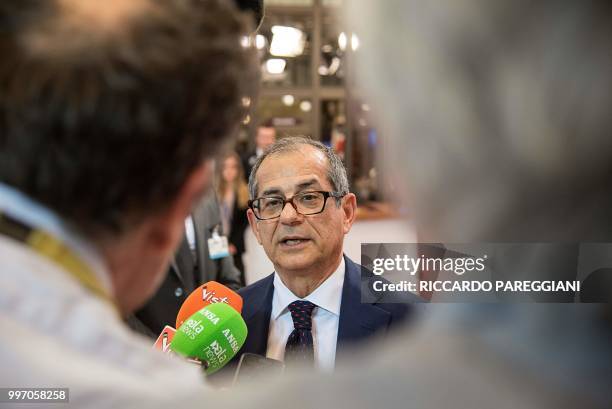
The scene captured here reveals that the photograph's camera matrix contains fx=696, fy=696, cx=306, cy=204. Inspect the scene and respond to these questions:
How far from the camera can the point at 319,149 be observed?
1.89 metres

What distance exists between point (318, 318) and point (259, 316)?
0.15 metres

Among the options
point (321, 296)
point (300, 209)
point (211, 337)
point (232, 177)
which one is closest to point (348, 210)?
point (300, 209)

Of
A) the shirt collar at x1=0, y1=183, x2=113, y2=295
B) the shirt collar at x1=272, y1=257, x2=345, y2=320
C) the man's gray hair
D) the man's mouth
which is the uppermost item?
the man's gray hair

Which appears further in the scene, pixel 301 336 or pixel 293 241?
pixel 293 241

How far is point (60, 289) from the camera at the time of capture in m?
0.60

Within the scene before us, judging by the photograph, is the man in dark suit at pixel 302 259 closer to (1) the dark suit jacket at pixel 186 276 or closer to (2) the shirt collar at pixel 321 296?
(2) the shirt collar at pixel 321 296

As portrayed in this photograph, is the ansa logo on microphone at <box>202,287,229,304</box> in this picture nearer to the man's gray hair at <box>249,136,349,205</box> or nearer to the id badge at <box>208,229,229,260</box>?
the man's gray hair at <box>249,136,349,205</box>

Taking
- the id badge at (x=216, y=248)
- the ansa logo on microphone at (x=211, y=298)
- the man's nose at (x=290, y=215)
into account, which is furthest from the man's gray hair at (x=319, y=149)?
the id badge at (x=216, y=248)

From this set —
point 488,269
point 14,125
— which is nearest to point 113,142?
point 14,125

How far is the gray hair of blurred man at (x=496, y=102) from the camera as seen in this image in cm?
49

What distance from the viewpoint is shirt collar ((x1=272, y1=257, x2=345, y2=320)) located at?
1.73 meters

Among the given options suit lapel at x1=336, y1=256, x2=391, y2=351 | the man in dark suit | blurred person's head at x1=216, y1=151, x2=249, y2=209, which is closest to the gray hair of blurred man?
suit lapel at x1=336, y1=256, x2=391, y2=351

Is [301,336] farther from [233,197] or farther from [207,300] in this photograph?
[233,197]

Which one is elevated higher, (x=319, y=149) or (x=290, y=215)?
(x=319, y=149)
